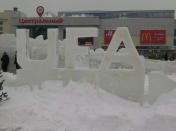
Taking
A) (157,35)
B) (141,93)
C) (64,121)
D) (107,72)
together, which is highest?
(157,35)

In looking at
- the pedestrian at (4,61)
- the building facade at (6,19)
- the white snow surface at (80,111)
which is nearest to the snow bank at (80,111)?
the white snow surface at (80,111)

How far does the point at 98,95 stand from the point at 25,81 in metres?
2.61

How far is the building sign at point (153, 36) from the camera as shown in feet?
129

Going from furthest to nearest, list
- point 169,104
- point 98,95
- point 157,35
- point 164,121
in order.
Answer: point 157,35 < point 98,95 < point 169,104 < point 164,121

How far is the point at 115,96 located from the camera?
751 cm

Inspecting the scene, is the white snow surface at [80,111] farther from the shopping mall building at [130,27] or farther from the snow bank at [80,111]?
the shopping mall building at [130,27]

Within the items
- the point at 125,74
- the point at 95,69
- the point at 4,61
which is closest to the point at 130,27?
the point at 4,61

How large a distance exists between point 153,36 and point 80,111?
1381 inches

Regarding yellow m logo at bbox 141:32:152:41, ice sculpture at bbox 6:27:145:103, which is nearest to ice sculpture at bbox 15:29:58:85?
ice sculpture at bbox 6:27:145:103

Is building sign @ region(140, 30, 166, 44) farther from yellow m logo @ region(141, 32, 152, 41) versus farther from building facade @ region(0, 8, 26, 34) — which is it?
building facade @ region(0, 8, 26, 34)

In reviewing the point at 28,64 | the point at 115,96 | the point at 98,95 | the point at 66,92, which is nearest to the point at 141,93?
the point at 115,96

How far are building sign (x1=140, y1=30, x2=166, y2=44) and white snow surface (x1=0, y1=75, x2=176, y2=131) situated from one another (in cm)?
3351

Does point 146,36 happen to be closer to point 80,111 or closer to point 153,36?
point 153,36

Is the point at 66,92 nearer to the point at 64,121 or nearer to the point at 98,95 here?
the point at 98,95
